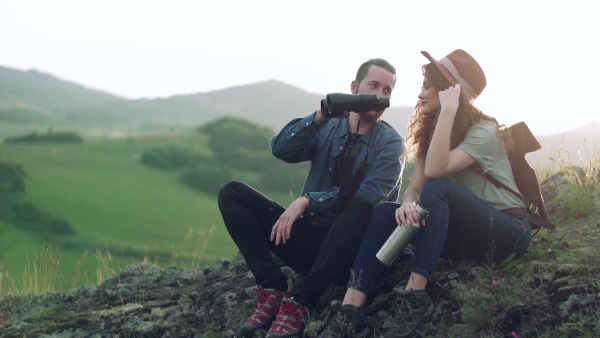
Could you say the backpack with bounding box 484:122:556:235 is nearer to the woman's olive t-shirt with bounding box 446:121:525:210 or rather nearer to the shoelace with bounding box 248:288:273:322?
the woman's olive t-shirt with bounding box 446:121:525:210

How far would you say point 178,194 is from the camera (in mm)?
43250

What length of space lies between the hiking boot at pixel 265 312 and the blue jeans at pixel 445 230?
651 millimetres

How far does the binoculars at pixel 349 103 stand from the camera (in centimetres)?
407

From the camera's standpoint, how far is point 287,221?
13.3ft

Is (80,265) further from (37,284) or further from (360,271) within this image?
(360,271)

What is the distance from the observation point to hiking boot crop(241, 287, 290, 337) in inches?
162

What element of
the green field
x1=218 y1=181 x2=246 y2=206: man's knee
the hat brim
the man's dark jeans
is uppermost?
the hat brim

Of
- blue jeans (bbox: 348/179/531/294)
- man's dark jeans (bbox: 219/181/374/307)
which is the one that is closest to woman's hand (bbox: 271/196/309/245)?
man's dark jeans (bbox: 219/181/374/307)

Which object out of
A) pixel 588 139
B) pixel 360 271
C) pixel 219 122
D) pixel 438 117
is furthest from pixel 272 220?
pixel 219 122

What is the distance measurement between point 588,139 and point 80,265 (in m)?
5.26

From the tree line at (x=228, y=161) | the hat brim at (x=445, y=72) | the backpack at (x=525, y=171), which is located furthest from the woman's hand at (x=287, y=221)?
the tree line at (x=228, y=161)

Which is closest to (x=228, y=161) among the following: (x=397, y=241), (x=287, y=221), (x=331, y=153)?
(x=331, y=153)

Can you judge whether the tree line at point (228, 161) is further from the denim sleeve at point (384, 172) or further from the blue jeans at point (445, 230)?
the blue jeans at point (445, 230)

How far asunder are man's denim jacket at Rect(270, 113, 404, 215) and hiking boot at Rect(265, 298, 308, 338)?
2.02ft
